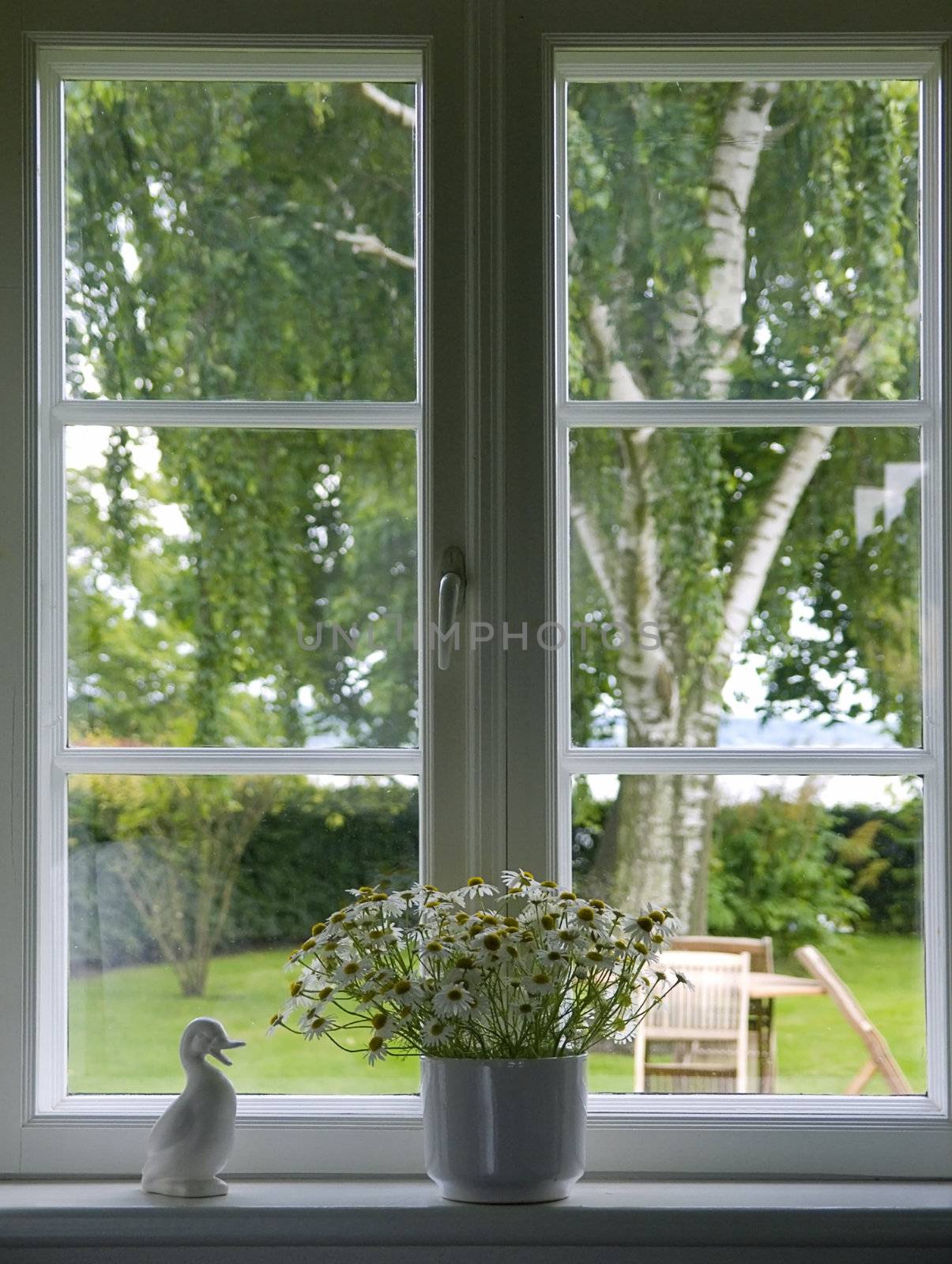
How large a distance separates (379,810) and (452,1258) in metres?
0.52

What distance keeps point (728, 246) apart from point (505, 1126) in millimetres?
1091

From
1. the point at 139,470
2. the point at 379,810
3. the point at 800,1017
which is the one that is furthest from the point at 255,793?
the point at 800,1017

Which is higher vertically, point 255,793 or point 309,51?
point 309,51

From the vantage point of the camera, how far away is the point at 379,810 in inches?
65.7

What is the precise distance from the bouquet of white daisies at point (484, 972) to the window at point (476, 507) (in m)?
0.16

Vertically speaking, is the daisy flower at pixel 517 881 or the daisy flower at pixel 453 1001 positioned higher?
the daisy flower at pixel 517 881

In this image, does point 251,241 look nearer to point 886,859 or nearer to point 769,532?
point 769,532

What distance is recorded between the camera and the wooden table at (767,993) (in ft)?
5.41

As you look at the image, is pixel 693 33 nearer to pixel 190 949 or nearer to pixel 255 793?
pixel 255 793

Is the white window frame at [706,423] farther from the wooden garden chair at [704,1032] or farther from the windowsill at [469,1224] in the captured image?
the windowsill at [469,1224]

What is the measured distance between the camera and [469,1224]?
1426mm

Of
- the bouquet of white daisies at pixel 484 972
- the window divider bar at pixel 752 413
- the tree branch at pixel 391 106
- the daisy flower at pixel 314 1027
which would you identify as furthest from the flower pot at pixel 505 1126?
the tree branch at pixel 391 106

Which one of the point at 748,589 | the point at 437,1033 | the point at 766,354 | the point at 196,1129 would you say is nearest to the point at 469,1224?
the point at 437,1033

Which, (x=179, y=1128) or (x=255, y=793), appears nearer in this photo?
(x=179, y=1128)
